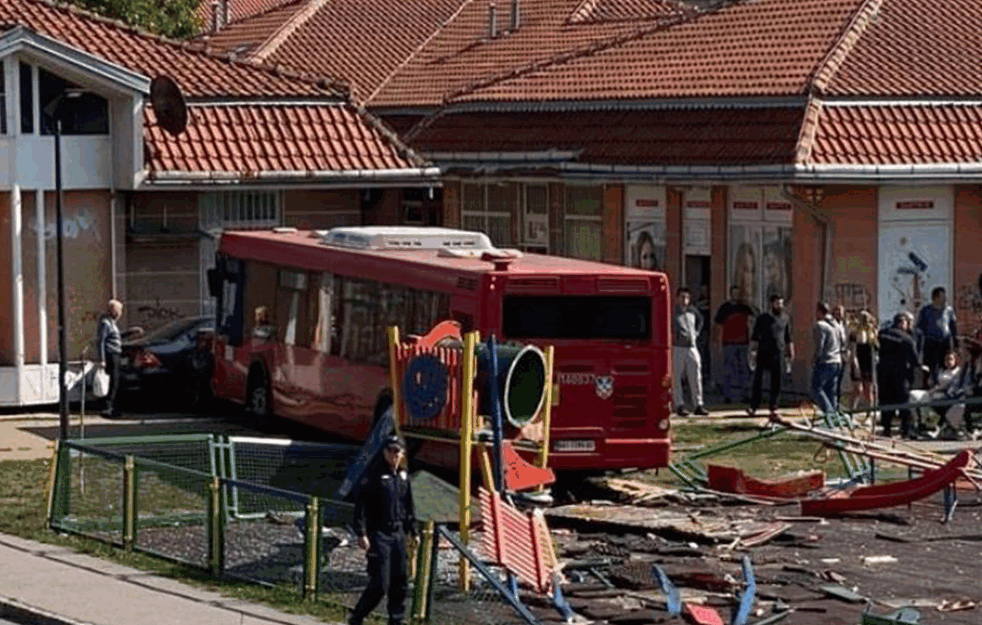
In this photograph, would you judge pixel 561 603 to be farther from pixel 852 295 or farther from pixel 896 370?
pixel 852 295

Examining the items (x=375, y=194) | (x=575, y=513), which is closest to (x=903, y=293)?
(x=375, y=194)

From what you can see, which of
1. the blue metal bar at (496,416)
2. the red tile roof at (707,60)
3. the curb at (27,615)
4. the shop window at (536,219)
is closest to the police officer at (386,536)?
the curb at (27,615)

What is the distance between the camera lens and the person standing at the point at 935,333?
34.5 m

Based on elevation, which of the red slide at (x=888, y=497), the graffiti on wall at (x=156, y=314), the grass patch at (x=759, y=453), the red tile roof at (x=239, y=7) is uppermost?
the red tile roof at (x=239, y=7)

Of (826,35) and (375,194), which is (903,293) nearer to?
(826,35)

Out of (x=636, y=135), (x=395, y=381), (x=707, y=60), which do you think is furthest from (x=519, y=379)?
(x=707, y=60)

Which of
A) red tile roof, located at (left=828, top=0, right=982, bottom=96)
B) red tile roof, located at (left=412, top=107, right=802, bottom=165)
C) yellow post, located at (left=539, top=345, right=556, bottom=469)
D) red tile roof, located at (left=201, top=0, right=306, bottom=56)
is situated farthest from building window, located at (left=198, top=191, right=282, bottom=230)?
red tile roof, located at (left=201, top=0, right=306, bottom=56)

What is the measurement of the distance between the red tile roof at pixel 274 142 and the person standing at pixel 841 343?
6711 mm

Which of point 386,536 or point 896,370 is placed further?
point 896,370

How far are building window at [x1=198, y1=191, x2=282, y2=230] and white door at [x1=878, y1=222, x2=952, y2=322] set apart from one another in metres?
8.99

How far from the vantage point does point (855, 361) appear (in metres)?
34.4

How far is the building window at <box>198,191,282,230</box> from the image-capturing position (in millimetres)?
36781

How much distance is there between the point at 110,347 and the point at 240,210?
4876mm

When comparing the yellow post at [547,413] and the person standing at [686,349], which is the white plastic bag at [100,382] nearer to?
the person standing at [686,349]
